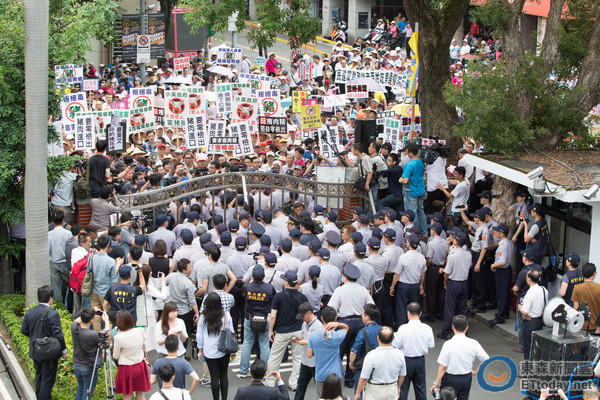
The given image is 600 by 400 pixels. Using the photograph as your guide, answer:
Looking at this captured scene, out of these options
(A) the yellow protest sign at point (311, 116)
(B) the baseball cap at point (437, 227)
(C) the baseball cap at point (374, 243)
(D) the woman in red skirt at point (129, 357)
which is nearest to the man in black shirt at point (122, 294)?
(D) the woman in red skirt at point (129, 357)

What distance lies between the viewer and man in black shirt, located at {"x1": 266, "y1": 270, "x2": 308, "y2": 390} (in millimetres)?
9742

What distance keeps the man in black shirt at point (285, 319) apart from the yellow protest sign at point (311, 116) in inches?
282

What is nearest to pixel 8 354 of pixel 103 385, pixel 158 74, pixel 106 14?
pixel 103 385

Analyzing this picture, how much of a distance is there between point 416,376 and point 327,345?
131 centimetres

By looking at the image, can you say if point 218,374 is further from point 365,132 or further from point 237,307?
point 365,132

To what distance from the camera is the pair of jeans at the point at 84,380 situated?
29.6 ft

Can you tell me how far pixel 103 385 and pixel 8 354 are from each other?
2036 millimetres

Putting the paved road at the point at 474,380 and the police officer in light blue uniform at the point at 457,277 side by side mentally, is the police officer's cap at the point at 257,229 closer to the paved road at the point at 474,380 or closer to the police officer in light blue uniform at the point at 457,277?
the paved road at the point at 474,380

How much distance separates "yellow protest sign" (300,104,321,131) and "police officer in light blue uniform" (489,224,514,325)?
5.42 m

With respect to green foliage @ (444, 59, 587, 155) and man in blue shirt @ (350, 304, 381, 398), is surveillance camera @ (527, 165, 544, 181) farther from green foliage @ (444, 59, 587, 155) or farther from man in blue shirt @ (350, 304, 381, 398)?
man in blue shirt @ (350, 304, 381, 398)

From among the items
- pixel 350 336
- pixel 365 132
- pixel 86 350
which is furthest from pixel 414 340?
pixel 365 132

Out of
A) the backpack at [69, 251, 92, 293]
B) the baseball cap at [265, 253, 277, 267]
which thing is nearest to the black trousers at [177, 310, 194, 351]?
the baseball cap at [265, 253, 277, 267]

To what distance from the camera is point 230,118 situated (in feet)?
55.8

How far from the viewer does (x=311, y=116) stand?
658 inches
